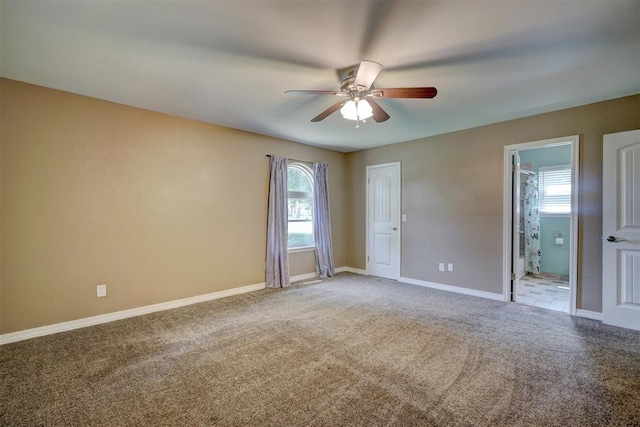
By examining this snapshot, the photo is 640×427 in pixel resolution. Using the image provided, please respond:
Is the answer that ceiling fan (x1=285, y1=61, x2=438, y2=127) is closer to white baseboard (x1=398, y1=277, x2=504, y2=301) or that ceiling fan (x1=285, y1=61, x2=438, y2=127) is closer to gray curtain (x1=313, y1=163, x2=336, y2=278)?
gray curtain (x1=313, y1=163, x2=336, y2=278)

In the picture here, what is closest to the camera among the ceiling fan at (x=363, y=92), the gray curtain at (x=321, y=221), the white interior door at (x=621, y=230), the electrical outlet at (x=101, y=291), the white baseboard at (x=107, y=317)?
the ceiling fan at (x=363, y=92)

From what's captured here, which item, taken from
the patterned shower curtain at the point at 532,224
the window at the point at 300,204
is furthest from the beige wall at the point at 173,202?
the patterned shower curtain at the point at 532,224

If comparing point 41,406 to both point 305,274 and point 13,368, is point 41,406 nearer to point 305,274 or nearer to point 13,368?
point 13,368

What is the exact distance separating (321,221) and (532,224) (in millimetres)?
4090

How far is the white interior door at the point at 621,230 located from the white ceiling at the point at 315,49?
0.64 metres

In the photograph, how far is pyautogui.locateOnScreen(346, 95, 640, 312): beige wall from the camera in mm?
3305

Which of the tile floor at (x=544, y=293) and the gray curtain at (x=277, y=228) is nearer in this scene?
the tile floor at (x=544, y=293)

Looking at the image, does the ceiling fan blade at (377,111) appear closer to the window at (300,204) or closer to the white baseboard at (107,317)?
the window at (300,204)

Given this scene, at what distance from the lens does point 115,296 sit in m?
3.32

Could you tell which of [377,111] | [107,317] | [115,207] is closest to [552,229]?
[377,111]

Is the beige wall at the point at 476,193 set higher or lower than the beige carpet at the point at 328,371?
higher

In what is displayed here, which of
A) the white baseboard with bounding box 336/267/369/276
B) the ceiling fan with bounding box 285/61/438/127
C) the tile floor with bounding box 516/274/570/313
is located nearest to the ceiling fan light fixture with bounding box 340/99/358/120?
the ceiling fan with bounding box 285/61/438/127

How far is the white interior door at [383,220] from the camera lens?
Result: 5.24 m

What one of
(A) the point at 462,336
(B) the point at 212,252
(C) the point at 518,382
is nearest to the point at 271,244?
(B) the point at 212,252
